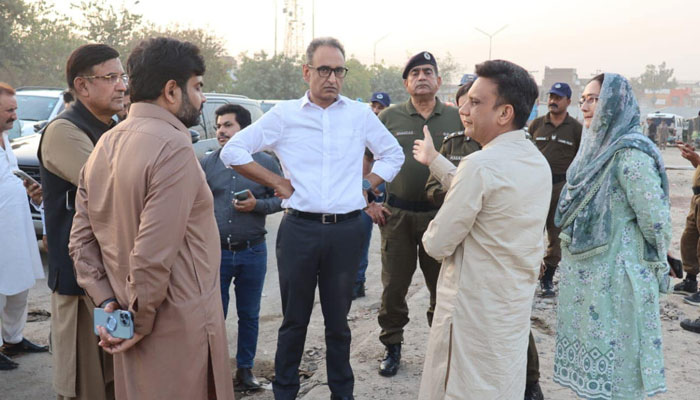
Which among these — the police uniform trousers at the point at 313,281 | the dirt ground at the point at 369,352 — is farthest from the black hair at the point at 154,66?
the dirt ground at the point at 369,352

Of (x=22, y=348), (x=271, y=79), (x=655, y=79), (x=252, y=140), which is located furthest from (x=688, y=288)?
(x=655, y=79)

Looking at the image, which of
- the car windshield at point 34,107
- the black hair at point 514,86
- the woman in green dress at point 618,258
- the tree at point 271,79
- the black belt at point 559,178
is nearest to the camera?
the black hair at point 514,86

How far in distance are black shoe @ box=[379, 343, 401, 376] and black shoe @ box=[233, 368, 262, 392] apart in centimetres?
91

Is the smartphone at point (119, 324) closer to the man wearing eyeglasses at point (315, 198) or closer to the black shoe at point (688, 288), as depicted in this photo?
the man wearing eyeglasses at point (315, 198)

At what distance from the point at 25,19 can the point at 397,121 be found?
28276 mm

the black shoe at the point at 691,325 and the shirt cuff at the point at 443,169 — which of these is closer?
the shirt cuff at the point at 443,169

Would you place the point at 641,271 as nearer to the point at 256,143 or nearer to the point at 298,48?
the point at 256,143

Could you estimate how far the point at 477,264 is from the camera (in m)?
2.60

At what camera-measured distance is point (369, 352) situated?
4762mm

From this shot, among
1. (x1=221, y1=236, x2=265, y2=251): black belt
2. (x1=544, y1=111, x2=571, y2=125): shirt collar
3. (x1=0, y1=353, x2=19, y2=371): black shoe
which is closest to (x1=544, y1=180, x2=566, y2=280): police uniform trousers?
(x1=544, y1=111, x2=571, y2=125): shirt collar

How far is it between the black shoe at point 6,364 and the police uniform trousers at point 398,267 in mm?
2839

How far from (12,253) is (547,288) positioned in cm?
528

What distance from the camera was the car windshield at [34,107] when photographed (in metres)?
10.5

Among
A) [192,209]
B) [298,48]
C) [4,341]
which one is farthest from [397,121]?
[298,48]
